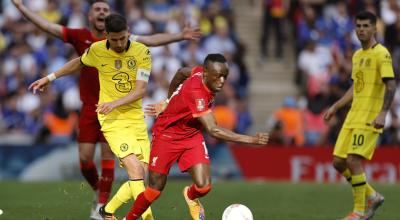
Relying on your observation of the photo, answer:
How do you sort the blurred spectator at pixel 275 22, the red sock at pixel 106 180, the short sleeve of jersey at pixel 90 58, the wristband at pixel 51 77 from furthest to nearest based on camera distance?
the blurred spectator at pixel 275 22 → the red sock at pixel 106 180 → the wristband at pixel 51 77 → the short sleeve of jersey at pixel 90 58

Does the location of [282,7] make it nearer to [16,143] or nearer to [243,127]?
[243,127]

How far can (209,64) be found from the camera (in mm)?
10844

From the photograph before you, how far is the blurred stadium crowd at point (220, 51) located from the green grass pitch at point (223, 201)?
Result: 3136 mm

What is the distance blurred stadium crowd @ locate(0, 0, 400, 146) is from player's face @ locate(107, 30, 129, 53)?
32.2ft

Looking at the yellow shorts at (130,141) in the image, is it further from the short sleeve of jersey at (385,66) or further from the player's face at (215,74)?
the short sleeve of jersey at (385,66)

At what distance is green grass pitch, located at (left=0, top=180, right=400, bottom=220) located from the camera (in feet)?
43.4

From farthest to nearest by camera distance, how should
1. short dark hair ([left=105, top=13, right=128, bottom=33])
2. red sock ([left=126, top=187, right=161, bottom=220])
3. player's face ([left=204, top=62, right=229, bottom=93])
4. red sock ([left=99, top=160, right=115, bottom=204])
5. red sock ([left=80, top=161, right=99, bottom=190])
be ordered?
red sock ([left=80, top=161, right=99, bottom=190])
red sock ([left=99, top=160, right=115, bottom=204])
short dark hair ([left=105, top=13, right=128, bottom=33])
red sock ([left=126, top=187, right=161, bottom=220])
player's face ([left=204, top=62, right=229, bottom=93])

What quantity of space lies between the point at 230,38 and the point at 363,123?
1226cm

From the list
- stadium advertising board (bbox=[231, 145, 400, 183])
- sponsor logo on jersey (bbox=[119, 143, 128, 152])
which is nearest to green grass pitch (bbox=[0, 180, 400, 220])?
stadium advertising board (bbox=[231, 145, 400, 183])

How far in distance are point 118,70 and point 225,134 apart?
1.92 meters

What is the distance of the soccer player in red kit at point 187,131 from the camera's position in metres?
10.8

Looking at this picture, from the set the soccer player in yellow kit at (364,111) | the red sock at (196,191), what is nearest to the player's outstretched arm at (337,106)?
the soccer player in yellow kit at (364,111)

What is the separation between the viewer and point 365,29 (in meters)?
12.6

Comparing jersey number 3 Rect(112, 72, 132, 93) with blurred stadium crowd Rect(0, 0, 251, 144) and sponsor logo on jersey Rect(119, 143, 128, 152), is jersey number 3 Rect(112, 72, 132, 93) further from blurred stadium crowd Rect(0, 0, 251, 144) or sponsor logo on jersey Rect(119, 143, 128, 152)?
blurred stadium crowd Rect(0, 0, 251, 144)
